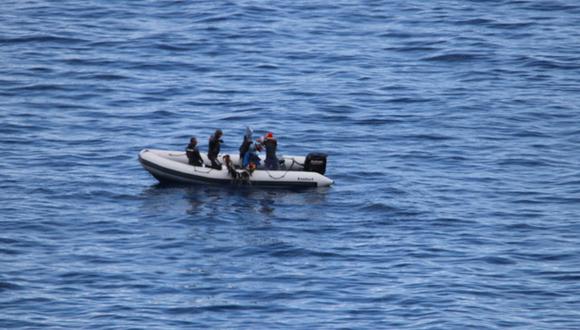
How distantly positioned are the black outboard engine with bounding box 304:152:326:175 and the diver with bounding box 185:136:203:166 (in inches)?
137

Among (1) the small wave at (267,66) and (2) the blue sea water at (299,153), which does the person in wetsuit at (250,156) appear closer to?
(2) the blue sea water at (299,153)

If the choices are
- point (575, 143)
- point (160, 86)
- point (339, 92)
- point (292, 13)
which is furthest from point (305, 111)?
point (292, 13)

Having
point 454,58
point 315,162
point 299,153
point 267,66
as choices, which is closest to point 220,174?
point 315,162

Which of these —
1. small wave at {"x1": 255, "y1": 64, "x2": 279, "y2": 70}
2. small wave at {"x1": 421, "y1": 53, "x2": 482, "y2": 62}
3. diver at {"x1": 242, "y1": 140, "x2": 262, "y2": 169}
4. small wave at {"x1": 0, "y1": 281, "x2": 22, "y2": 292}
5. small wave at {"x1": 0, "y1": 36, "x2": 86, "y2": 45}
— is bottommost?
small wave at {"x1": 0, "y1": 281, "x2": 22, "y2": 292}

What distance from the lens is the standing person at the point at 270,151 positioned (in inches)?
1516

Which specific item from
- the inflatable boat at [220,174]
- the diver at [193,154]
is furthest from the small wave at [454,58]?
the diver at [193,154]

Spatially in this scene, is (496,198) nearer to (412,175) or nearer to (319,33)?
(412,175)

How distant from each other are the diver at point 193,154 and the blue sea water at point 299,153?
2.80 ft

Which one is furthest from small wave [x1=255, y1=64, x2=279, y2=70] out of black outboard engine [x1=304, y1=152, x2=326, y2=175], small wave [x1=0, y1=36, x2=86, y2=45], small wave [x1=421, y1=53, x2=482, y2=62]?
black outboard engine [x1=304, y1=152, x2=326, y2=175]

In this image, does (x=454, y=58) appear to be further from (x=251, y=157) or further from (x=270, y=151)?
(x=251, y=157)

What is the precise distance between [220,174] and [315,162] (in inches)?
126

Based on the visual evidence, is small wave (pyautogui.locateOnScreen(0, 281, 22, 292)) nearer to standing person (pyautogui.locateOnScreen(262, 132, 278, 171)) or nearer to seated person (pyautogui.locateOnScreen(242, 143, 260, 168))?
seated person (pyautogui.locateOnScreen(242, 143, 260, 168))

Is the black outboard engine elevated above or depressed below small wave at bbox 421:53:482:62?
below

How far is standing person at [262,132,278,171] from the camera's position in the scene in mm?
38500
